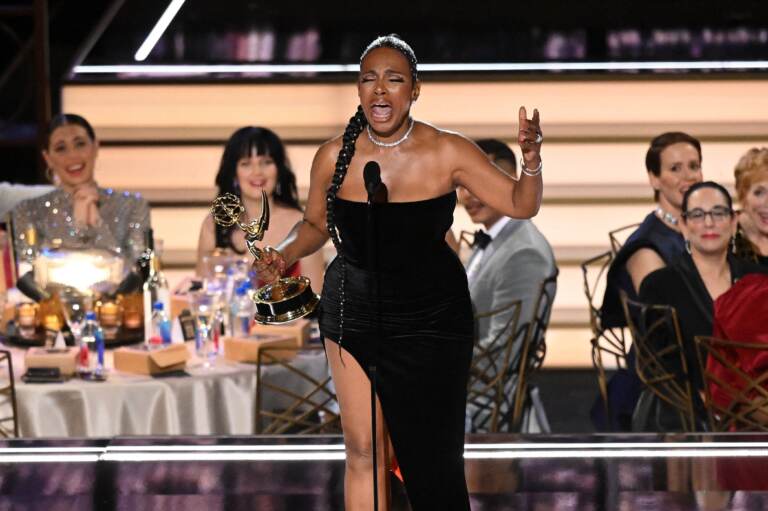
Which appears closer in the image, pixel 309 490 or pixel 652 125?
pixel 309 490

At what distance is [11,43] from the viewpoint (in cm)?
859

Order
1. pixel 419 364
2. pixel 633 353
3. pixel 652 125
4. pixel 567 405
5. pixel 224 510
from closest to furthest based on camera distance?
pixel 419 364
pixel 224 510
pixel 633 353
pixel 567 405
pixel 652 125

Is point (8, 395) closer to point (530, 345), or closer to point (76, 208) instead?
point (76, 208)

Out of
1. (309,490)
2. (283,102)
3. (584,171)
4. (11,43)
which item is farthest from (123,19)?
(309,490)

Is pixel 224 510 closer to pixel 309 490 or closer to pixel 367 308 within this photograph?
pixel 309 490

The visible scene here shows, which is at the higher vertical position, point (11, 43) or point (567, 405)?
point (11, 43)

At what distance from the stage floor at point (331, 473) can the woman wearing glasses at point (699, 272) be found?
53.9 inches

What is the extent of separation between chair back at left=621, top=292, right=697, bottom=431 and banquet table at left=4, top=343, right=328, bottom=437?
1274 millimetres

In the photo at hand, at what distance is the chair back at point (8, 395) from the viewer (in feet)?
12.7

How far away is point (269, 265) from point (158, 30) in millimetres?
5730

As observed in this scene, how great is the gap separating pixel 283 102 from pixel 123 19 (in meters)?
1.52

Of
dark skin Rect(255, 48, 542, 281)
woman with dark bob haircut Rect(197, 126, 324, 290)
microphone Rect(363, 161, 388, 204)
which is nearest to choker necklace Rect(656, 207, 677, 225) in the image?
woman with dark bob haircut Rect(197, 126, 324, 290)

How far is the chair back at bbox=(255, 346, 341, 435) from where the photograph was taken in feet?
13.2

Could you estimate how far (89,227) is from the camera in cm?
521
